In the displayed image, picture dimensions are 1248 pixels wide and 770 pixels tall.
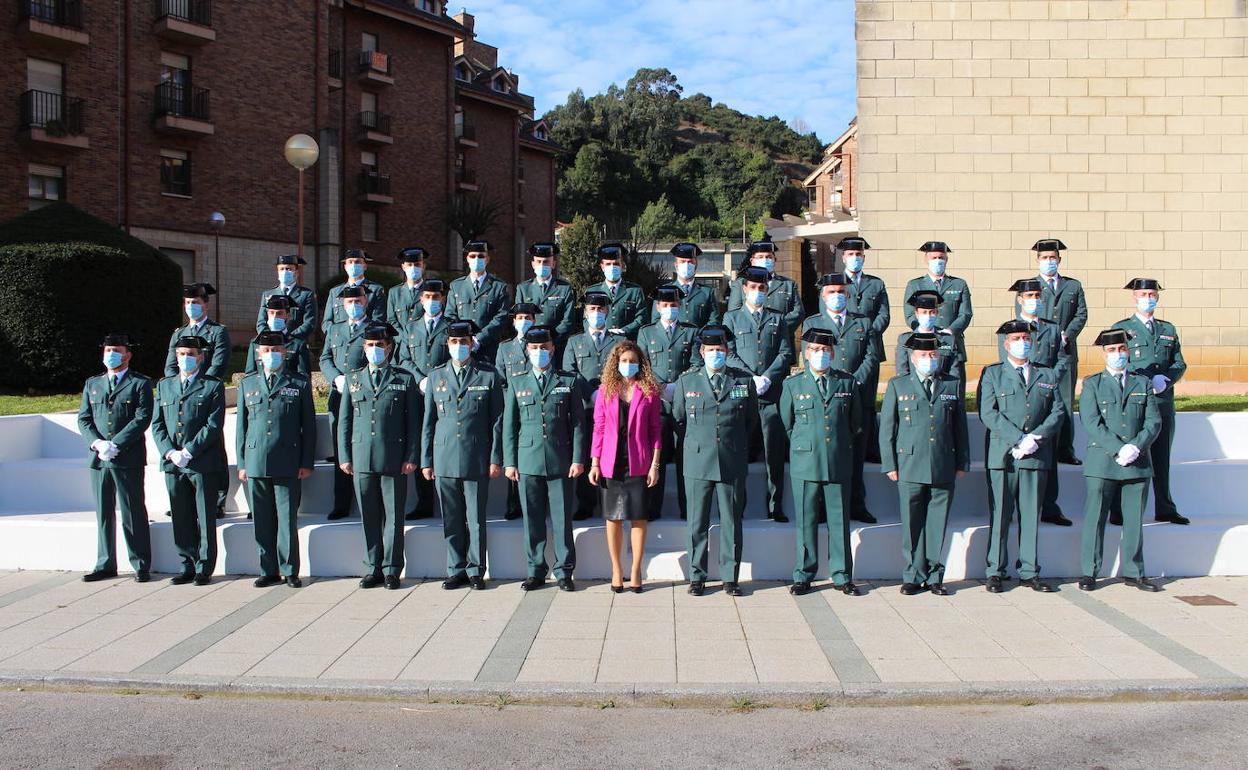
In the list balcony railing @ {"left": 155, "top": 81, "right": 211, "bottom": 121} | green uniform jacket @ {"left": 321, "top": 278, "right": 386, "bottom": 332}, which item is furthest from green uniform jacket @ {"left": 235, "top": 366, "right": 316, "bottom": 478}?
balcony railing @ {"left": 155, "top": 81, "right": 211, "bottom": 121}

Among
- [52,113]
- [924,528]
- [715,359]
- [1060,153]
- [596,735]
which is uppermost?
[52,113]

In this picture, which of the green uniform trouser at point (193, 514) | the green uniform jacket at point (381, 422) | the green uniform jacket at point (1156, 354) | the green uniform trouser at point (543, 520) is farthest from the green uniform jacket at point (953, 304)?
the green uniform trouser at point (193, 514)

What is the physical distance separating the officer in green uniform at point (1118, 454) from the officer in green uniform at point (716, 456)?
265 centimetres

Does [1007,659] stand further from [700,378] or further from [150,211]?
[150,211]

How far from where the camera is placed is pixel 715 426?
7555 mm

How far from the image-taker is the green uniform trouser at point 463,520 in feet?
25.5

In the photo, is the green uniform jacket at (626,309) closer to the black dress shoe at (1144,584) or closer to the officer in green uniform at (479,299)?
the officer in green uniform at (479,299)

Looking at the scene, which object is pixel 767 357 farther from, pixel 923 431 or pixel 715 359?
pixel 923 431

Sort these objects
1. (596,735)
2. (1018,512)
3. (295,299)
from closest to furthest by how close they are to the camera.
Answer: (596,735), (1018,512), (295,299)

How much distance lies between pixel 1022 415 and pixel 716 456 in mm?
2349

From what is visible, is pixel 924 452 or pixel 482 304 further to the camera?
pixel 482 304

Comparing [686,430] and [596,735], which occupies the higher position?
[686,430]

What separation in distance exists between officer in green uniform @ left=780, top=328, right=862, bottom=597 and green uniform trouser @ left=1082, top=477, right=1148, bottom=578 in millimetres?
1830

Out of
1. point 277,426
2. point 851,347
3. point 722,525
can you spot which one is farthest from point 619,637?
point 851,347
